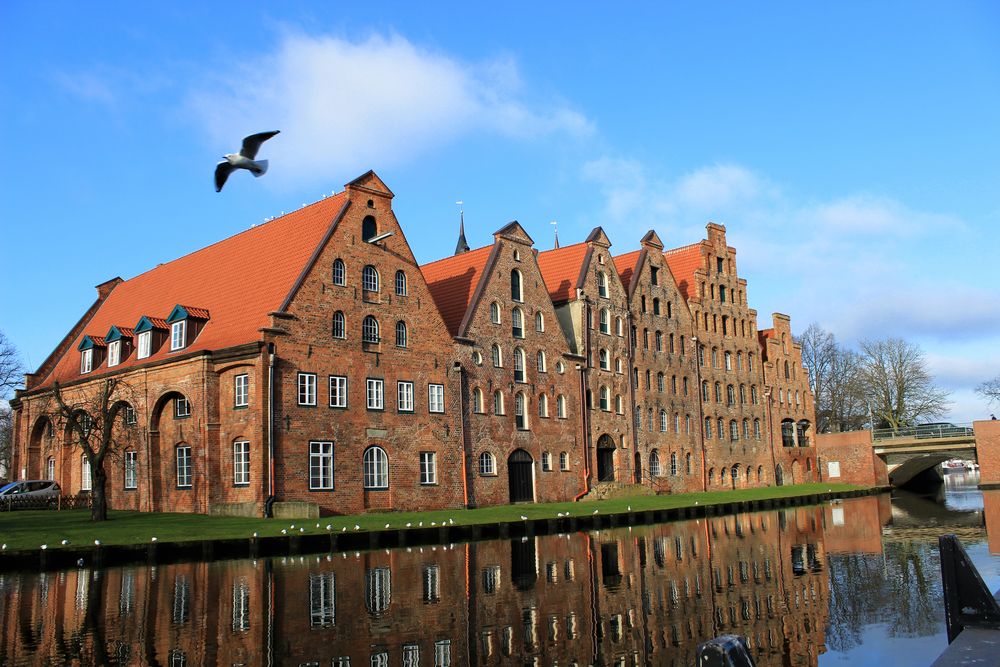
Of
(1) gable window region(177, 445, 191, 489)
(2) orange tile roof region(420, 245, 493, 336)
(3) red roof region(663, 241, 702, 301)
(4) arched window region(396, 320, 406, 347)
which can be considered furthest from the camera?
(3) red roof region(663, 241, 702, 301)

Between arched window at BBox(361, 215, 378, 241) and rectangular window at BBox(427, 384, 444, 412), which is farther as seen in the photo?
rectangular window at BBox(427, 384, 444, 412)

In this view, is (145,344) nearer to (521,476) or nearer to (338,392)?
(338,392)

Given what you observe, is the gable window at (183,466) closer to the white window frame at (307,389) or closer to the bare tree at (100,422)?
the bare tree at (100,422)

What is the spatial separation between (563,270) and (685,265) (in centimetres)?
1567

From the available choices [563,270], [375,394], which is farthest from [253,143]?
[563,270]

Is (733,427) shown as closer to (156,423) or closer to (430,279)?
(430,279)

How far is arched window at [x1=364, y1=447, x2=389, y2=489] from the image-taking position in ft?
126

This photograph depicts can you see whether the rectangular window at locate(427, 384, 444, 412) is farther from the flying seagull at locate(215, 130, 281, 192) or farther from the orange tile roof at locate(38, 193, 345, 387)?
the flying seagull at locate(215, 130, 281, 192)

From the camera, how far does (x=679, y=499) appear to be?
4797 centimetres

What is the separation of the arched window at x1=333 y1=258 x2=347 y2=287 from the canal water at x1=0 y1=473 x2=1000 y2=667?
14.8m

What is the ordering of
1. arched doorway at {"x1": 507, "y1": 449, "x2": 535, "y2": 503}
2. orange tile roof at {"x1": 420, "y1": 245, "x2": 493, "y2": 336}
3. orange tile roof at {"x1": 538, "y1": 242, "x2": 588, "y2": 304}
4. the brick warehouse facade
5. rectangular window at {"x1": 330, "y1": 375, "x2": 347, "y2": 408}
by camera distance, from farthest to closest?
1. orange tile roof at {"x1": 538, "y1": 242, "x2": 588, "y2": 304}
2. orange tile roof at {"x1": 420, "y1": 245, "x2": 493, "y2": 336}
3. arched doorway at {"x1": 507, "y1": 449, "x2": 535, "y2": 503}
4. rectangular window at {"x1": 330, "y1": 375, "x2": 347, "y2": 408}
5. the brick warehouse facade

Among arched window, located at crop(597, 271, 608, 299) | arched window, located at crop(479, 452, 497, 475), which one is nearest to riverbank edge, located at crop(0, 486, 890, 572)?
arched window, located at crop(479, 452, 497, 475)

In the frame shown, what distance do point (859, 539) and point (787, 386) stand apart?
155ft

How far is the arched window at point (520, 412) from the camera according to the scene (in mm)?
46969
